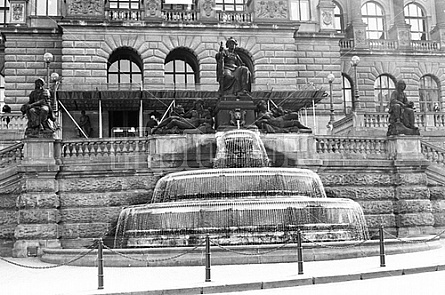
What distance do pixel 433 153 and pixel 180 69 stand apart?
20.1m

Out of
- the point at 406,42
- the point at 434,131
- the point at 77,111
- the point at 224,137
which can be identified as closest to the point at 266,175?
the point at 224,137

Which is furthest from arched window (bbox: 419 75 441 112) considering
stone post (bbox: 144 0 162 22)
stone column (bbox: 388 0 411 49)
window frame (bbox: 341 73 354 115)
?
stone post (bbox: 144 0 162 22)

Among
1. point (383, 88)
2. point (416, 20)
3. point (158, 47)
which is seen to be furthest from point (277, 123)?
point (416, 20)

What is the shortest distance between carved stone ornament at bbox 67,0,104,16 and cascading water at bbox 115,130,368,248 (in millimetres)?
22418

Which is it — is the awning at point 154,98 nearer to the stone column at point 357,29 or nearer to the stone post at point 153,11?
the stone post at point 153,11

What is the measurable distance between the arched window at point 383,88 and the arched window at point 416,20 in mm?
6809

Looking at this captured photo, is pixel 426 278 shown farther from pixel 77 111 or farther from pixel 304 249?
pixel 77 111

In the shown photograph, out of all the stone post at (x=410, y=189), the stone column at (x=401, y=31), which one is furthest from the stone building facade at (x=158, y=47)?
the stone post at (x=410, y=189)

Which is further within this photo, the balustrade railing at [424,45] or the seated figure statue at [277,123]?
the balustrade railing at [424,45]

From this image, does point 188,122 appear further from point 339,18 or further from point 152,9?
point 339,18

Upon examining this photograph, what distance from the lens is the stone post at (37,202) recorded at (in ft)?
67.8

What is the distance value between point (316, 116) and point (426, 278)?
29.2 m

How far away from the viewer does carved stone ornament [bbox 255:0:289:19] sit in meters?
40.3

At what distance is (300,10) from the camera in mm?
44531
